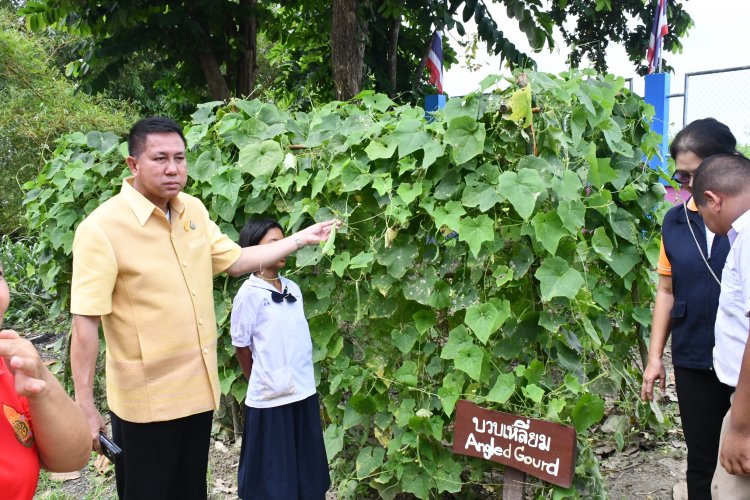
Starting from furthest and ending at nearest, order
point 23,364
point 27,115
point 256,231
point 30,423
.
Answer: point 27,115 < point 256,231 < point 30,423 < point 23,364

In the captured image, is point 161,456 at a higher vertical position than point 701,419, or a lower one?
lower

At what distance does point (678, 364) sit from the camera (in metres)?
2.25

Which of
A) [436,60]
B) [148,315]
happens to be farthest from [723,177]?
[436,60]

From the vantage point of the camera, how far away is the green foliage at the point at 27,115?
855cm

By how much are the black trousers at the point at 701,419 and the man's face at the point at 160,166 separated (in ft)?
6.08

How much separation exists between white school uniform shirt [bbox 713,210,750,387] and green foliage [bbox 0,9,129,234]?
8072 mm

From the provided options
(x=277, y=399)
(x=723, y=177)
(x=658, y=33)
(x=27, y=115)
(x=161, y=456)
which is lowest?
(x=161, y=456)

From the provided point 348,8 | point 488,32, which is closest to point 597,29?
point 488,32

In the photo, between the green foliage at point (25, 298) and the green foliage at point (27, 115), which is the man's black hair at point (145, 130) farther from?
the green foliage at point (27, 115)

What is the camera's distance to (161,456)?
2.26 metres

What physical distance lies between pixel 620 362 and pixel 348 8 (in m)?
4.28

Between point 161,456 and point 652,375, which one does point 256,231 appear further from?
point 652,375

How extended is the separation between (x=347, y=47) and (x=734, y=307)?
190 inches

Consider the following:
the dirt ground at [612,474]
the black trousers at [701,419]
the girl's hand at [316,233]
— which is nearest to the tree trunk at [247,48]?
the dirt ground at [612,474]
